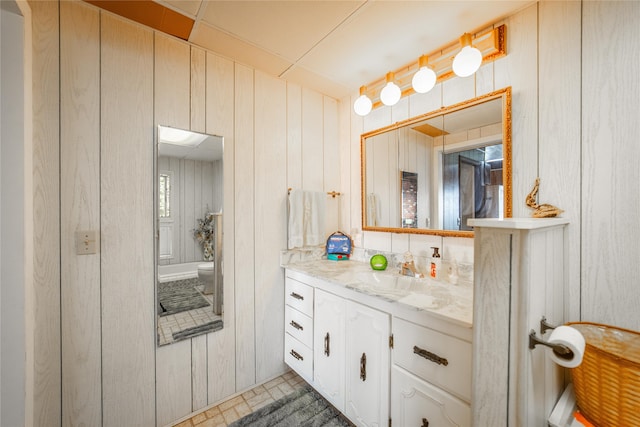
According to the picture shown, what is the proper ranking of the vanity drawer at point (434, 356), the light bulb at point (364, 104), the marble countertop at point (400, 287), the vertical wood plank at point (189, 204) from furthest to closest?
1. the light bulb at point (364, 104)
2. the vertical wood plank at point (189, 204)
3. the marble countertop at point (400, 287)
4. the vanity drawer at point (434, 356)

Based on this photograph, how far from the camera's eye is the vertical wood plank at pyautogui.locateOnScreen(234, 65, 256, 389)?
1.71 metres

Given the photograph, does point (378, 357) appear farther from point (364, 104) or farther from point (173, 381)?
point (364, 104)

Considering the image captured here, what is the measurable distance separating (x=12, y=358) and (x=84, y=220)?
1.96ft

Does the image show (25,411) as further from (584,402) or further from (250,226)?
(584,402)

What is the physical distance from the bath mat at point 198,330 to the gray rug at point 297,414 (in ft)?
1.81

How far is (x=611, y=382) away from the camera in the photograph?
2.28ft

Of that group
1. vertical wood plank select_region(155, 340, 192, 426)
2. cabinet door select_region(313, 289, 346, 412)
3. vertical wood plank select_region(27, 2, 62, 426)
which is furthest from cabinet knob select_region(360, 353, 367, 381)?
vertical wood plank select_region(27, 2, 62, 426)

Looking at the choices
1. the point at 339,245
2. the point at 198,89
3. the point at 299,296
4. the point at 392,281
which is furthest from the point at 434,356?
the point at 198,89

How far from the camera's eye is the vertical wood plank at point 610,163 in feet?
3.16

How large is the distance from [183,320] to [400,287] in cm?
135

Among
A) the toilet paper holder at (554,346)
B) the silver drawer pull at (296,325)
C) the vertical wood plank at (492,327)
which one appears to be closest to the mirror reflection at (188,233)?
the silver drawer pull at (296,325)

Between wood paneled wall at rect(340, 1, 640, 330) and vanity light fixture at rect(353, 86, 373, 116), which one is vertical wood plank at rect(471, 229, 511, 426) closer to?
wood paneled wall at rect(340, 1, 640, 330)

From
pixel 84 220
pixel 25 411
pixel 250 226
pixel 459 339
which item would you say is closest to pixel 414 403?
pixel 459 339

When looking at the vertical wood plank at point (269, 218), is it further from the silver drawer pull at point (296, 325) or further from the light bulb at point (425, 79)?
the light bulb at point (425, 79)
